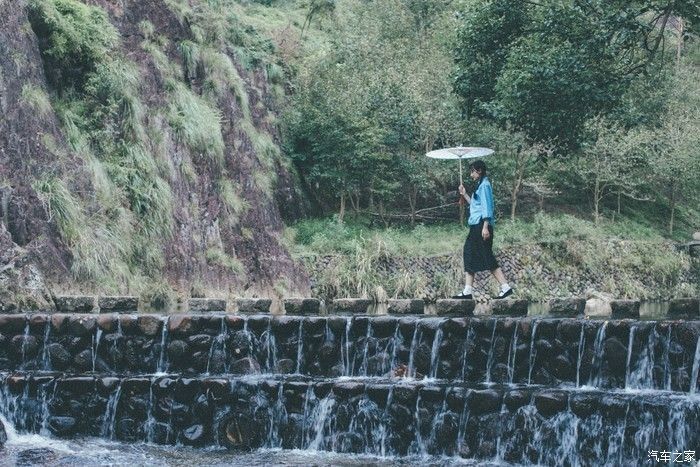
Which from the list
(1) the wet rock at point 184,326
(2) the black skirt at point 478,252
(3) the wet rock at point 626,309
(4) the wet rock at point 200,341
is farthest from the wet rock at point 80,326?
(3) the wet rock at point 626,309

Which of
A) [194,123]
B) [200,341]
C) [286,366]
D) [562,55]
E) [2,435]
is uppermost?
[562,55]

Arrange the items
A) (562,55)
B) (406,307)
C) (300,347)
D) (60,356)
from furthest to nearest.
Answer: (562,55), (406,307), (60,356), (300,347)

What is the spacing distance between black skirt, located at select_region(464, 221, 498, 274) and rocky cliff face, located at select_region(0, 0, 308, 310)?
582cm

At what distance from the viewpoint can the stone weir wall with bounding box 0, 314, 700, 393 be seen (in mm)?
9141

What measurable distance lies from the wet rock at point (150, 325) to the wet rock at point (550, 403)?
460 cm

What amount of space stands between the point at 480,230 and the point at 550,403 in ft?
11.4

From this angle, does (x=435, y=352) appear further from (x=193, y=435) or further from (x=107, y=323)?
→ (x=107, y=323)

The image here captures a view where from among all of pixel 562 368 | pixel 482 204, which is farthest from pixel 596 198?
pixel 562 368

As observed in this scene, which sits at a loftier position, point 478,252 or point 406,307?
point 478,252

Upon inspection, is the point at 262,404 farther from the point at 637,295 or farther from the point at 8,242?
the point at 637,295

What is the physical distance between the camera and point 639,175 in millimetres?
37188

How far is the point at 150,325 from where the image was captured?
10.6m

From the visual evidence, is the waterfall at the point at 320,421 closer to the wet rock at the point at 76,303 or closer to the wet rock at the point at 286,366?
the wet rock at the point at 286,366

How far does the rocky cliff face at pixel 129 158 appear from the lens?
13805 millimetres
